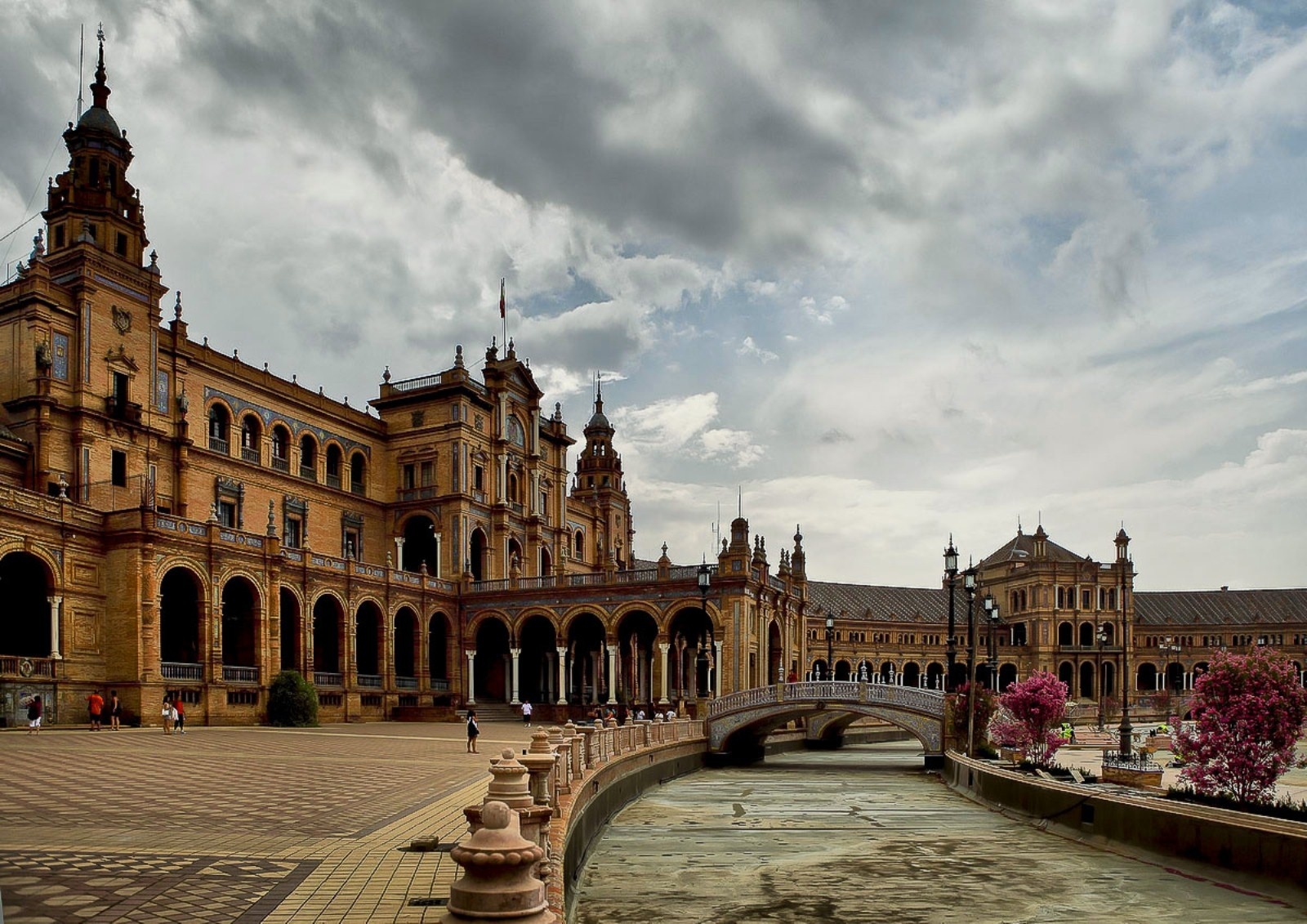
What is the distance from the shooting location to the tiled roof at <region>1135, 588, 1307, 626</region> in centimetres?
11950

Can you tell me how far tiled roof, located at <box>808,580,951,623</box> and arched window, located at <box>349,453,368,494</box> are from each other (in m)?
58.4

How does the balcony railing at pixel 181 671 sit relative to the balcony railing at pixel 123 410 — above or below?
below

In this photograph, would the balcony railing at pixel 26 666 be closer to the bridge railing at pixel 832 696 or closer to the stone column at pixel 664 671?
the bridge railing at pixel 832 696

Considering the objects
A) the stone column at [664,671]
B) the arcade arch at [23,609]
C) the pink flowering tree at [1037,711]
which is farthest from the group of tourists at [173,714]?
the pink flowering tree at [1037,711]

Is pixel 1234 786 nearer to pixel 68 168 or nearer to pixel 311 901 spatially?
pixel 311 901

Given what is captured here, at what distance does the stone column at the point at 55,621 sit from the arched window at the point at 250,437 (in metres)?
15.5

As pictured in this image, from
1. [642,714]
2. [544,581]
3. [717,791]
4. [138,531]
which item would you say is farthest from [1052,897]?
[544,581]

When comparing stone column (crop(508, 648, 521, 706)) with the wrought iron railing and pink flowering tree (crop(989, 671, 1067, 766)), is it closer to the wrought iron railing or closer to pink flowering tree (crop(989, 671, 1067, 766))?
pink flowering tree (crop(989, 671, 1067, 766))

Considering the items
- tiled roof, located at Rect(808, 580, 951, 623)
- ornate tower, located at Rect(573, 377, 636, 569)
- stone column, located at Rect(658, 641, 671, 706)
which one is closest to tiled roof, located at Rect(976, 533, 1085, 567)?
tiled roof, located at Rect(808, 580, 951, 623)

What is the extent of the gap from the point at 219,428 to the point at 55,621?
626 inches

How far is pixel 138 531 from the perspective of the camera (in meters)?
40.5

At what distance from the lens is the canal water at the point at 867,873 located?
54.3 ft

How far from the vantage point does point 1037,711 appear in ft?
123

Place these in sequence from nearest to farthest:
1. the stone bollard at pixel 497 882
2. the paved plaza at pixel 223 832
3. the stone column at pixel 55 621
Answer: the stone bollard at pixel 497 882
the paved plaza at pixel 223 832
the stone column at pixel 55 621
